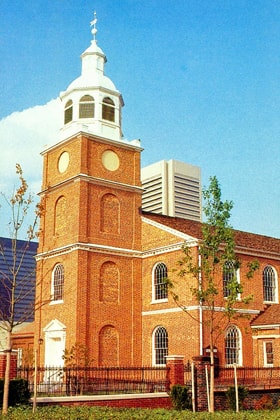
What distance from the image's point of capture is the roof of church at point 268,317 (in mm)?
34981

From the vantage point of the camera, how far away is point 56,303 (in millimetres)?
35875

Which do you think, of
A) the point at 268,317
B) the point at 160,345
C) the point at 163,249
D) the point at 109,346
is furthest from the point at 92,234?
the point at 268,317

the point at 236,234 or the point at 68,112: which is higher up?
the point at 68,112

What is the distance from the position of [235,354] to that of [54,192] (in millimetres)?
15013

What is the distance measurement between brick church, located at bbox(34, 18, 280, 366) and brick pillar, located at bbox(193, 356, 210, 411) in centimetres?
740

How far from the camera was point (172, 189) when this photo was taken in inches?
6127

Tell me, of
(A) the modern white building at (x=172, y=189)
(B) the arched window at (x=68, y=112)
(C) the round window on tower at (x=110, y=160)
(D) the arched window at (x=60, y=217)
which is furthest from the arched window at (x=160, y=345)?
(A) the modern white building at (x=172, y=189)

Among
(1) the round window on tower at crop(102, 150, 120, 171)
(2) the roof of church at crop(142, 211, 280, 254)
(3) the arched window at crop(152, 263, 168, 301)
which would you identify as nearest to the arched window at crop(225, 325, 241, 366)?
(3) the arched window at crop(152, 263, 168, 301)

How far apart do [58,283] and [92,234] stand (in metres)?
3.83

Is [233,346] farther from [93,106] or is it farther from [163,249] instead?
[93,106]

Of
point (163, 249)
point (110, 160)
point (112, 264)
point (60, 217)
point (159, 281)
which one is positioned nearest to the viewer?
point (163, 249)

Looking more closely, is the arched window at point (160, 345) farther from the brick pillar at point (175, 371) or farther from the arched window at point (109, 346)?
the brick pillar at point (175, 371)

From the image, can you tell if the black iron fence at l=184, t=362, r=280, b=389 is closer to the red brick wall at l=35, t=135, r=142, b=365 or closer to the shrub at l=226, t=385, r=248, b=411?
the shrub at l=226, t=385, r=248, b=411

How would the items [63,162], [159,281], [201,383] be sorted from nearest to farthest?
[201,383]
[159,281]
[63,162]
